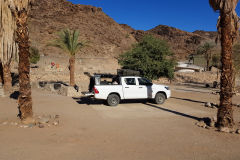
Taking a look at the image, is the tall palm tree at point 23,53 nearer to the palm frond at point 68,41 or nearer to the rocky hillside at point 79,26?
the palm frond at point 68,41

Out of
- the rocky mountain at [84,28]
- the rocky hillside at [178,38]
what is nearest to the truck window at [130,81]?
the rocky mountain at [84,28]

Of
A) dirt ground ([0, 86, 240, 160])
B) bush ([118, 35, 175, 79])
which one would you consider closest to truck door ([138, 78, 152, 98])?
dirt ground ([0, 86, 240, 160])

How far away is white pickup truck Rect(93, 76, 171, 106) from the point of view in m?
11.3

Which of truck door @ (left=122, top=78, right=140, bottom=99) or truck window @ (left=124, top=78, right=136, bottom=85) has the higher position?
truck window @ (left=124, top=78, right=136, bottom=85)

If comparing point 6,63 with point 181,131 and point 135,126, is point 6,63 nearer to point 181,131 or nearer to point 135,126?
point 135,126

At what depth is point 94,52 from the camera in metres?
71.1

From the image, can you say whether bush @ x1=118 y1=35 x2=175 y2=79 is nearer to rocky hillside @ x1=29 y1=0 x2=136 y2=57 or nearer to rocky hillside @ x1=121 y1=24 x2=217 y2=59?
rocky hillside @ x1=29 y1=0 x2=136 y2=57

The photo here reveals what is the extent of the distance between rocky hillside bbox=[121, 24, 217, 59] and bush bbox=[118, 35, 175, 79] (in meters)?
77.4

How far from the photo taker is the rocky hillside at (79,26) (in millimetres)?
70750

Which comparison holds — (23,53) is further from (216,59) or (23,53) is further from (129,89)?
(216,59)

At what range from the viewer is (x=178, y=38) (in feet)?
427

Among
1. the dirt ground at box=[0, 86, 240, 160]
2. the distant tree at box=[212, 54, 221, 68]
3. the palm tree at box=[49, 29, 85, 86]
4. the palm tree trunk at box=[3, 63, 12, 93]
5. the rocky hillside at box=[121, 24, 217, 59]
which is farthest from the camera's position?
the rocky hillside at box=[121, 24, 217, 59]

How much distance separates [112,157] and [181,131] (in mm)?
3062

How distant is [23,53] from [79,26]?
3217 inches
